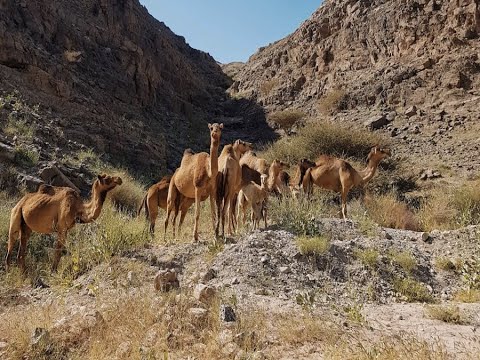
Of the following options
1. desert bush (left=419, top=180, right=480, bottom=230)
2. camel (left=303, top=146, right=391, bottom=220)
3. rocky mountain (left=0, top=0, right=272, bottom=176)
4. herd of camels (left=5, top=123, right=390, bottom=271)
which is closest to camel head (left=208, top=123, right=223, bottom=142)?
herd of camels (left=5, top=123, right=390, bottom=271)

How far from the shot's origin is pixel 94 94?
819 inches

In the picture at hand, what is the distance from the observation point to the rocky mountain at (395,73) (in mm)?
18891

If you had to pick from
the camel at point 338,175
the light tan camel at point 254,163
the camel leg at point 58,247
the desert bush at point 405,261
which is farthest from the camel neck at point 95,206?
the camel at point 338,175

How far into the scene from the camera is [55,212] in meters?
6.81

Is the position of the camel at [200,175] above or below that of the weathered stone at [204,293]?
above

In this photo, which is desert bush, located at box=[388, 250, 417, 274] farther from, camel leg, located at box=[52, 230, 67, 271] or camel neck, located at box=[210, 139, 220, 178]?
camel leg, located at box=[52, 230, 67, 271]

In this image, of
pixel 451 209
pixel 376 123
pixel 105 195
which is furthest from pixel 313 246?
pixel 376 123

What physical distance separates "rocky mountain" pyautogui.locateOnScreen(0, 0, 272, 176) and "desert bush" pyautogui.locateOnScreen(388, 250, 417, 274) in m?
9.88

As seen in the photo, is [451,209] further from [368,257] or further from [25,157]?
[25,157]

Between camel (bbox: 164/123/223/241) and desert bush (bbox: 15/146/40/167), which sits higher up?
desert bush (bbox: 15/146/40/167)

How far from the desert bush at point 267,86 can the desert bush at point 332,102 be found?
667 cm

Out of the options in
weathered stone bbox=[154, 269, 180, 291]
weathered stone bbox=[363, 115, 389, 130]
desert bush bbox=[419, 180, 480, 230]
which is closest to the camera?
weathered stone bbox=[154, 269, 180, 291]

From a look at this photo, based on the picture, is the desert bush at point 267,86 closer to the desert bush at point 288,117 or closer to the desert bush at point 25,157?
the desert bush at point 288,117

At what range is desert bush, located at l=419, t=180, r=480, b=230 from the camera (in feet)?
32.8
